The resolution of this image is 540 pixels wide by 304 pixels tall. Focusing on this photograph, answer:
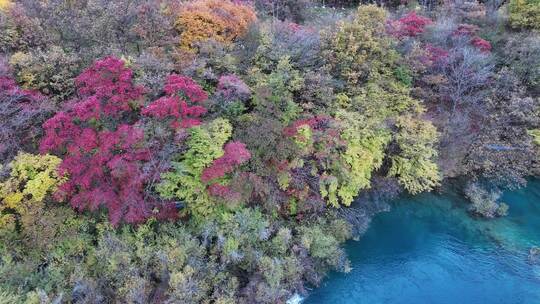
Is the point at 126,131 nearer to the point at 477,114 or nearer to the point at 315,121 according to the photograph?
the point at 315,121

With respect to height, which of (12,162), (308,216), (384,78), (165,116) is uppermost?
(384,78)

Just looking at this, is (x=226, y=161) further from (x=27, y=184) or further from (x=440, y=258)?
(x=440, y=258)

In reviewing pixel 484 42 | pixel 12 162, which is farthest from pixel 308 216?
pixel 484 42

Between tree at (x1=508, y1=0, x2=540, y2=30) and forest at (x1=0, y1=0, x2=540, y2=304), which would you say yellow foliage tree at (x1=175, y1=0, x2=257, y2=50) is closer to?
forest at (x1=0, y1=0, x2=540, y2=304)

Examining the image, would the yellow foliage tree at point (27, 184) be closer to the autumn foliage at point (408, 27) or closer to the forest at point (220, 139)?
the forest at point (220, 139)

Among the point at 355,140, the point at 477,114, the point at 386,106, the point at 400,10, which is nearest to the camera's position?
the point at 355,140

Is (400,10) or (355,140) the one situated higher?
(400,10)

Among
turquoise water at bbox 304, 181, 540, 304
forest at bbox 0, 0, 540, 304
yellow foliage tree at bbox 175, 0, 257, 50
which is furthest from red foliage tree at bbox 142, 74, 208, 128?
turquoise water at bbox 304, 181, 540, 304

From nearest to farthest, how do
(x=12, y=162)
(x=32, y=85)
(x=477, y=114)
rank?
1. (x=12, y=162)
2. (x=32, y=85)
3. (x=477, y=114)
